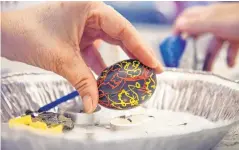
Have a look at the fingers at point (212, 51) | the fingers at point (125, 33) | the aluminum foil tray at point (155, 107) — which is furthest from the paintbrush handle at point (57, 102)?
the fingers at point (212, 51)

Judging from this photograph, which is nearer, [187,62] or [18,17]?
[18,17]

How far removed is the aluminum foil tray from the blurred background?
0.03m

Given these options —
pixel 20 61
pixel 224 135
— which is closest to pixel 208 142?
pixel 224 135

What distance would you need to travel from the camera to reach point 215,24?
67 centimetres

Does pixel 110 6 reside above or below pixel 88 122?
above

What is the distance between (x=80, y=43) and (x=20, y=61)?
3.6 inches

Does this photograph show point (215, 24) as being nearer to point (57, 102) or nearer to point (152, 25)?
point (152, 25)

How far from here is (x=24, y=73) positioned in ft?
2.24

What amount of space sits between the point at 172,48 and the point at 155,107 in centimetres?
11

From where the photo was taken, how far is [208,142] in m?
0.56

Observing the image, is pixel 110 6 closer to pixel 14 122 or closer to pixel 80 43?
pixel 80 43

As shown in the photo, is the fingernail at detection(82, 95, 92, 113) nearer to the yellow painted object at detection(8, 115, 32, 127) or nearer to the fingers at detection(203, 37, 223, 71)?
the yellow painted object at detection(8, 115, 32, 127)

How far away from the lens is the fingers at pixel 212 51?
26.9 inches

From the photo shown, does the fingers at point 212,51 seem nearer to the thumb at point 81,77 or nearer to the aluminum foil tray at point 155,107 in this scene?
the aluminum foil tray at point 155,107
